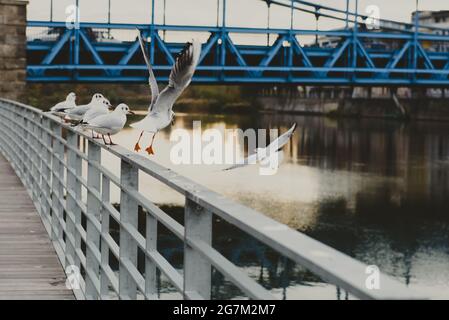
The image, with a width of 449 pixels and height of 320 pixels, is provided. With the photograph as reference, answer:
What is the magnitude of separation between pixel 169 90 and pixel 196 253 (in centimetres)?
195

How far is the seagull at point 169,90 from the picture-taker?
12.8 ft

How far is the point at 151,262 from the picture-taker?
348 centimetres

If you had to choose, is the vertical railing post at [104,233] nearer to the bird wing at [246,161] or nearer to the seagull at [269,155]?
the seagull at [269,155]

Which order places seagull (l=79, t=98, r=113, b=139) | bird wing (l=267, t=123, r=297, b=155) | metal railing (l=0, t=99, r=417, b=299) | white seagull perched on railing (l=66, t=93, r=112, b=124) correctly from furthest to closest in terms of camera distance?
white seagull perched on railing (l=66, t=93, r=112, b=124)
seagull (l=79, t=98, r=113, b=139)
bird wing (l=267, t=123, r=297, b=155)
metal railing (l=0, t=99, r=417, b=299)

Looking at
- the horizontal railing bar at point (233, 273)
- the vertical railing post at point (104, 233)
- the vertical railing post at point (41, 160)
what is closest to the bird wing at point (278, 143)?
the horizontal railing bar at point (233, 273)

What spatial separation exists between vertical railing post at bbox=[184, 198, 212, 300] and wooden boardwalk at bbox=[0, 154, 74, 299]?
9.69 feet

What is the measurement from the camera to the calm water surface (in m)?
19.4

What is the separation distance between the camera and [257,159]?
3355 mm

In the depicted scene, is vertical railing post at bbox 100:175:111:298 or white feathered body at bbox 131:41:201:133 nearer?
white feathered body at bbox 131:41:201:133

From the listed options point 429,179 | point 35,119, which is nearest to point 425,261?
point 35,119

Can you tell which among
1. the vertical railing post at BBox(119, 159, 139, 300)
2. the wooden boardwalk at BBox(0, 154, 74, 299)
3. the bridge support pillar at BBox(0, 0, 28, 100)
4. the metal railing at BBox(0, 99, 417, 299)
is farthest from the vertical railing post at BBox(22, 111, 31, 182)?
the bridge support pillar at BBox(0, 0, 28, 100)

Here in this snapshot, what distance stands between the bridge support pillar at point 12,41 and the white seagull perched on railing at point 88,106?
2529 cm

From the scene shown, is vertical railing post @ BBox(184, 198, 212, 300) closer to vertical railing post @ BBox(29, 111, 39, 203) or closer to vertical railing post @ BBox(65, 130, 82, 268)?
vertical railing post @ BBox(65, 130, 82, 268)

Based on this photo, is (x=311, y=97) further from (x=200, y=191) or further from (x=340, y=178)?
(x=200, y=191)
